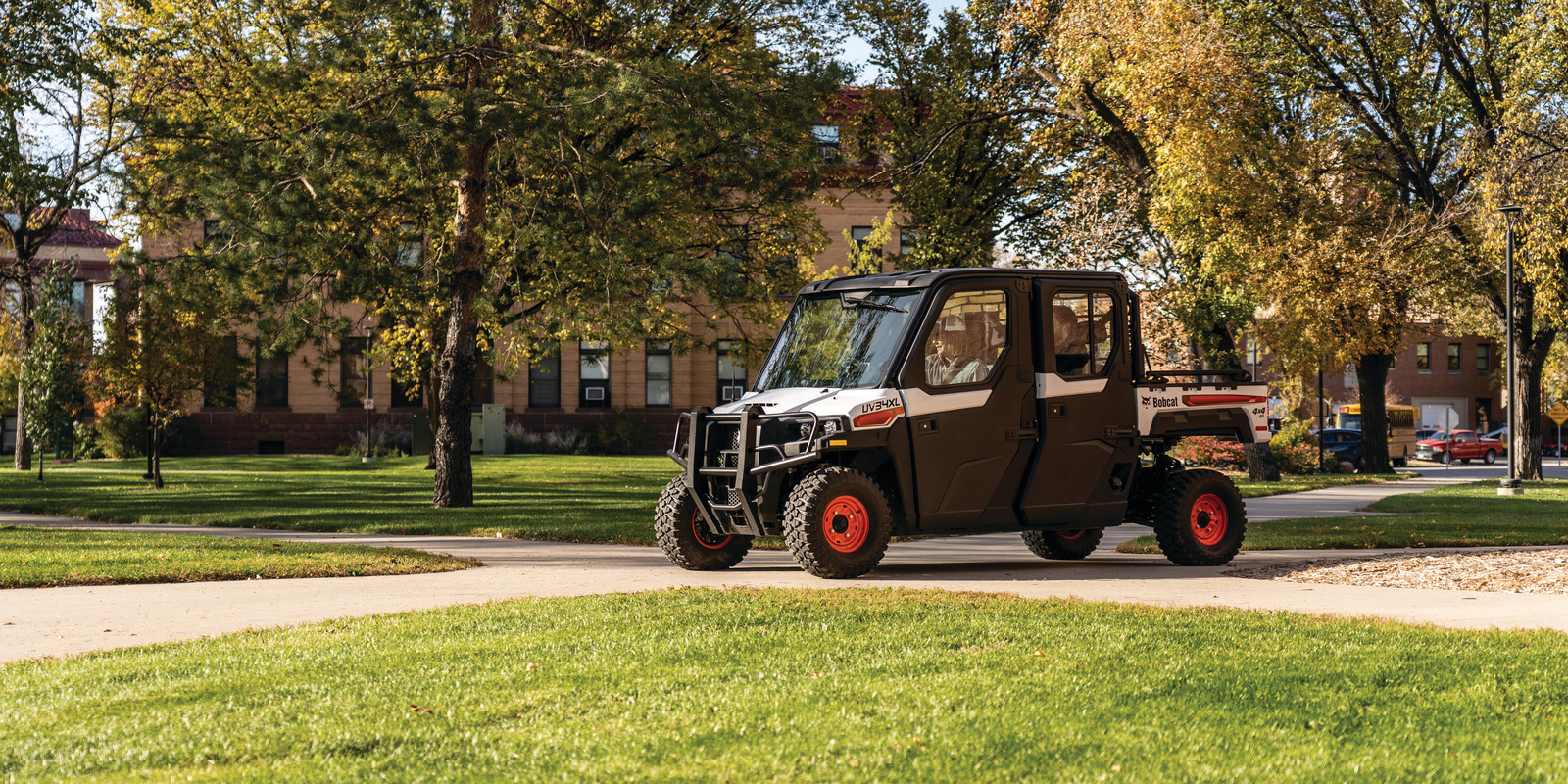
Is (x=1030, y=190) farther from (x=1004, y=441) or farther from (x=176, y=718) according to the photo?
(x=176, y=718)

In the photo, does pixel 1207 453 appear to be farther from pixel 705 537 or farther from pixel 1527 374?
pixel 705 537

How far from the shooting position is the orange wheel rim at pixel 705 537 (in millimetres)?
11969

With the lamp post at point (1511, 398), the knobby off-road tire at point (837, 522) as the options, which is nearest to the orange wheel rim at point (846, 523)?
the knobby off-road tire at point (837, 522)

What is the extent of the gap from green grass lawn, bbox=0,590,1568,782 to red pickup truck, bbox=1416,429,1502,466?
59592 millimetres

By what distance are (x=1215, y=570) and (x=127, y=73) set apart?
25851mm

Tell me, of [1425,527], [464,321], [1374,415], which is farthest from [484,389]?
[1425,527]

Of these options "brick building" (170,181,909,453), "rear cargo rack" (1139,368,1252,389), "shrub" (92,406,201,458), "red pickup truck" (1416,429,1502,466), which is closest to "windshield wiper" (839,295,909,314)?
"rear cargo rack" (1139,368,1252,389)

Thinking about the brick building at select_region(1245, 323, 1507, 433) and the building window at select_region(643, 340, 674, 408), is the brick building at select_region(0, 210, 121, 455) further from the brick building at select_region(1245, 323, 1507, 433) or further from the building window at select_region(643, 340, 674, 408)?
the brick building at select_region(1245, 323, 1507, 433)

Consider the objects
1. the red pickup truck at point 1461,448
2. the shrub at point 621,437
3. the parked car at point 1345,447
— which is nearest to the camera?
the parked car at point 1345,447

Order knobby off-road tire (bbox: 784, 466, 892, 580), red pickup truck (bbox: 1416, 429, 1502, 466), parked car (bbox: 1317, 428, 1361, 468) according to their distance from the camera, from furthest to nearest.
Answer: red pickup truck (bbox: 1416, 429, 1502, 466) → parked car (bbox: 1317, 428, 1361, 468) → knobby off-road tire (bbox: 784, 466, 892, 580)

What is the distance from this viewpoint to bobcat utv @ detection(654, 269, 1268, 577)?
10891mm

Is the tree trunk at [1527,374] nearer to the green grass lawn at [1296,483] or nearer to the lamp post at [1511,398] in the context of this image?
the lamp post at [1511,398]

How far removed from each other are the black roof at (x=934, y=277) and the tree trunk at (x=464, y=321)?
9.21 metres

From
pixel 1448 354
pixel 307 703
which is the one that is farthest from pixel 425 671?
pixel 1448 354
